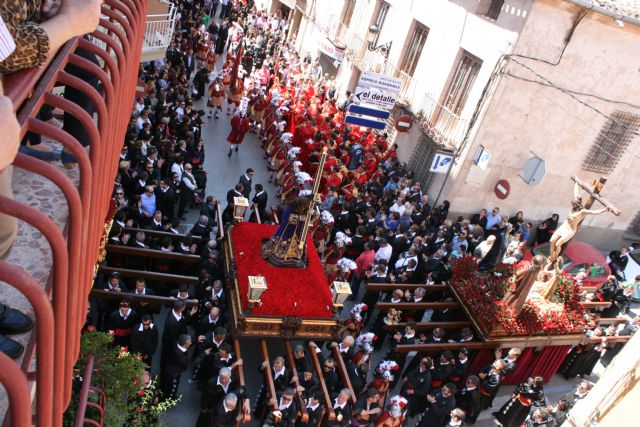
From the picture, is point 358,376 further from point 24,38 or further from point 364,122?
point 364,122

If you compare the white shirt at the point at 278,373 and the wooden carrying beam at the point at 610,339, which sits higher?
the wooden carrying beam at the point at 610,339

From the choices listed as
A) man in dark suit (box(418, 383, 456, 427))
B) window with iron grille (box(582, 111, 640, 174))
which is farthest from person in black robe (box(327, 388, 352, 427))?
window with iron grille (box(582, 111, 640, 174))

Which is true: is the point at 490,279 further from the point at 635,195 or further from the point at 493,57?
the point at 635,195

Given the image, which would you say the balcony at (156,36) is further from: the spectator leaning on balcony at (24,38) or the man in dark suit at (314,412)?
the spectator leaning on balcony at (24,38)

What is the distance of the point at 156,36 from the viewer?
1441 cm

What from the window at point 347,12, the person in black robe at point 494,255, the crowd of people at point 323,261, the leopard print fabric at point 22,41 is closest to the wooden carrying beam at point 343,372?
the crowd of people at point 323,261

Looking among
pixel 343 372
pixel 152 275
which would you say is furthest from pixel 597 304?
pixel 152 275

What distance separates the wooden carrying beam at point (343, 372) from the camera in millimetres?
8951

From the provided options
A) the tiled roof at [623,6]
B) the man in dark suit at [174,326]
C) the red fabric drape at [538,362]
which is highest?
the tiled roof at [623,6]

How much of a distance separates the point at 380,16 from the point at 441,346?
16.3 metres

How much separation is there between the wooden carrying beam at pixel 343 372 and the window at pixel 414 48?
13.2 m

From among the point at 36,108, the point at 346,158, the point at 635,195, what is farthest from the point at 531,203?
the point at 36,108

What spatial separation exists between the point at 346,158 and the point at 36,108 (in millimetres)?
14690

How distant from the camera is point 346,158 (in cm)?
1683
